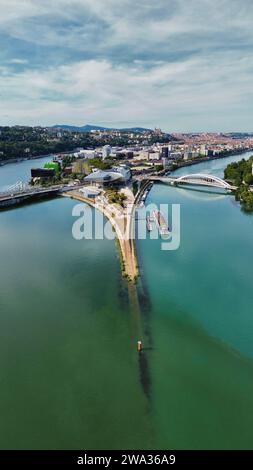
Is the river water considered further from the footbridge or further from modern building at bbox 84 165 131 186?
modern building at bbox 84 165 131 186

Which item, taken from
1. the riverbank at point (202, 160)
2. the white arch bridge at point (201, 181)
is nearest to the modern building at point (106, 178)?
the white arch bridge at point (201, 181)

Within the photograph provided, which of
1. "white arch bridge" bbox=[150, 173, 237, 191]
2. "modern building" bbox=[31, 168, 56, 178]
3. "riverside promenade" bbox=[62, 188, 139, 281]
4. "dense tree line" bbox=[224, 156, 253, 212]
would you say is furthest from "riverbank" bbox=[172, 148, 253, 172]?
"riverside promenade" bbox=[62, 188, 139, 281]

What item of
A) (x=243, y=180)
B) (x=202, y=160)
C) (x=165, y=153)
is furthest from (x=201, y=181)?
(x=202, y=160)

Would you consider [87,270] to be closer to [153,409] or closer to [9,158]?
[153,409]

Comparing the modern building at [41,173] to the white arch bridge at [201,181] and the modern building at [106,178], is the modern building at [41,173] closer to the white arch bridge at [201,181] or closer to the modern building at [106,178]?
the modern building at [106,178]

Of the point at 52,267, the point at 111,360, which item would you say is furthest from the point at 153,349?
the point at 52,267
